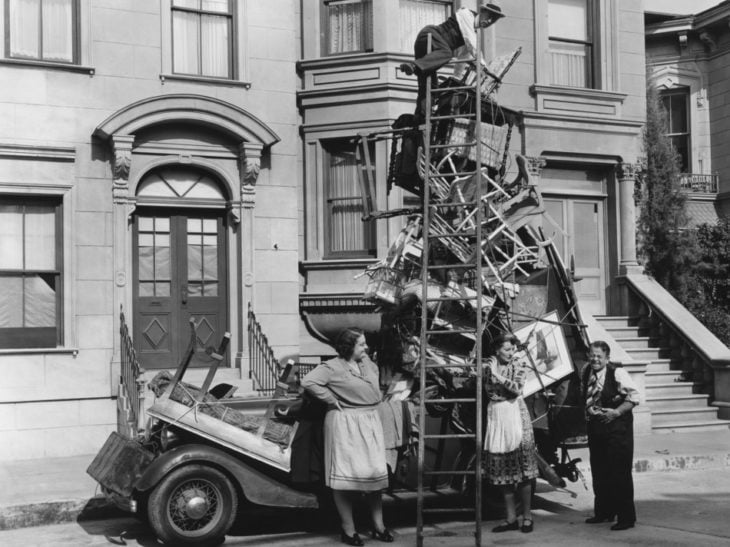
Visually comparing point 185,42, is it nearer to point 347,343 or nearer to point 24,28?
point 24,28

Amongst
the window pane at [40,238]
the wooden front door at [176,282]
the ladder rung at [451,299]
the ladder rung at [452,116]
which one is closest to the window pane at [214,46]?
the wooden front door at [176,282]

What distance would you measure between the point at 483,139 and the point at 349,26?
656 centimetres

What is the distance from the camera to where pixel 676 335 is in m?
16.7

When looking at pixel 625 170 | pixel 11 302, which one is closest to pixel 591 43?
pixel 625 170

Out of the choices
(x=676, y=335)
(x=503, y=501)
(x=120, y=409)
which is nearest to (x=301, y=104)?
(x=120, y=409)

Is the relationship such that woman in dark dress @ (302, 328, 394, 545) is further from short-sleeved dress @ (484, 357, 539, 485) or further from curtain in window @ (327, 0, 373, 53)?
curtain in window @ (327, 0, 373, 53)

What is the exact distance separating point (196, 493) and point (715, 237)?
16197 mm

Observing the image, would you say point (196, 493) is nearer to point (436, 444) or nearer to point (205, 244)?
point (436, 444)

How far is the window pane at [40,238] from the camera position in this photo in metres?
13.8

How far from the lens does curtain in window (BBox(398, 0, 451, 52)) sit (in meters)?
16.2

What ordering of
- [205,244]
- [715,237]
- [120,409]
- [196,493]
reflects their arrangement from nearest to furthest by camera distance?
[196,493] < [120,409] < [205,244] < [715,237]

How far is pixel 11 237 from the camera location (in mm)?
13742

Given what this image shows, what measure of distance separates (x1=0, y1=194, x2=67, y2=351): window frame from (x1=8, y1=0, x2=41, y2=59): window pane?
6.70 feet

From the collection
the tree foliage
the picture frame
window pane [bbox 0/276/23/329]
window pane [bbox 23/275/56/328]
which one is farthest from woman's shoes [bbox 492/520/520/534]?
the tree foliage
